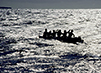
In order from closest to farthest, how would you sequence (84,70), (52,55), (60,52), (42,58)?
1. (84,70)
2. (42,58)
3. (52,55)
4. (60,52)

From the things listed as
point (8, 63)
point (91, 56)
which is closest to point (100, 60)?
point (91, 56)

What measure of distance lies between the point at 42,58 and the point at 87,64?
21.7 feet

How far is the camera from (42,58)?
77.7ft

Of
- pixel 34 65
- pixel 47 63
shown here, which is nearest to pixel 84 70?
pixel 47 63

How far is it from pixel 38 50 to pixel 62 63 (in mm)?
7384

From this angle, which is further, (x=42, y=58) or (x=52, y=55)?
(x=52, y=55)

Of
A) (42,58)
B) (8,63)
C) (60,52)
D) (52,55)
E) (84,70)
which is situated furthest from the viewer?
(60,52)

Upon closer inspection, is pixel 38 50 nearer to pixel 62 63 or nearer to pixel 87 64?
pixel 62 63

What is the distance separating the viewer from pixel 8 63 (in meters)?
21.3

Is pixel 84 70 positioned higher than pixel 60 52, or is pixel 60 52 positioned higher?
pixel 60 52

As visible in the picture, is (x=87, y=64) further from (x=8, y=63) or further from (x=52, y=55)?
(x=8, y=63)

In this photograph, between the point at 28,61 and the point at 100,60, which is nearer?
the point at 28,61

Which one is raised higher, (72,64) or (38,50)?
(38,50)

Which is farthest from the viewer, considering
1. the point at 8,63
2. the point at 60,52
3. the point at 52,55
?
the point at 60,52
